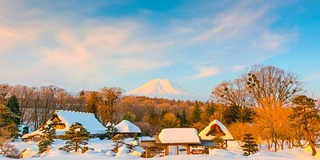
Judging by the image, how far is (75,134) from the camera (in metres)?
20.4

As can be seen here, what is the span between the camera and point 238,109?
3353 centimetres

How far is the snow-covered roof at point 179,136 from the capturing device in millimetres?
19594

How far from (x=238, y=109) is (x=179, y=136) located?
51.1 ft

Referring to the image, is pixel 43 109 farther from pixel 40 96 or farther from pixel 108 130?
pixel 108 130

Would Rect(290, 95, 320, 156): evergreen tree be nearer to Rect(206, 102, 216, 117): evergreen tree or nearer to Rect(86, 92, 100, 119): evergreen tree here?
Rect(206, 102, 216, 117): evergreen tree

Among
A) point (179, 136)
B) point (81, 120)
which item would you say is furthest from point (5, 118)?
point (81, 120)

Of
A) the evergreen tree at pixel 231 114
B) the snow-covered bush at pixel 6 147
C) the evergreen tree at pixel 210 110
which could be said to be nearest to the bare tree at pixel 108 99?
the evergreen tree at pixel 210 110

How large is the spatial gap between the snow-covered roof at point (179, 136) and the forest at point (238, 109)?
6.34 m

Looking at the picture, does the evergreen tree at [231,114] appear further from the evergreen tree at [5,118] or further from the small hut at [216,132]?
the evergreen tree at [5,118]

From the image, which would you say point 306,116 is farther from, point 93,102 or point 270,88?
point 93,102

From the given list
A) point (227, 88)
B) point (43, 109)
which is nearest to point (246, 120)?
point (227, 88)

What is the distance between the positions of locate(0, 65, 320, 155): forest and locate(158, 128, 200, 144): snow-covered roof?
6.34 meters

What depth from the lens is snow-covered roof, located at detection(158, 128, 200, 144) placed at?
64.3ft

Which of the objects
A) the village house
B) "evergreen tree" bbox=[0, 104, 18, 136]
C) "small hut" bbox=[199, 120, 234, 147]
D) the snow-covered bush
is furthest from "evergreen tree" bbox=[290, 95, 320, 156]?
"evergreen tree" bbox=[0, 104, 18, 136]
